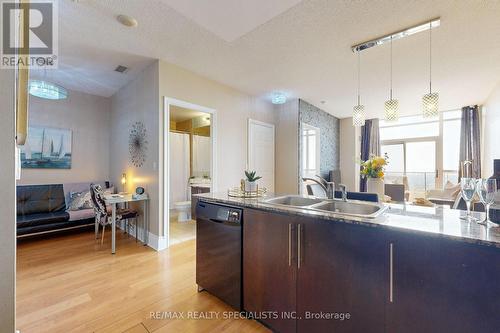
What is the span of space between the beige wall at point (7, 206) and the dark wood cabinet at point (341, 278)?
142cm

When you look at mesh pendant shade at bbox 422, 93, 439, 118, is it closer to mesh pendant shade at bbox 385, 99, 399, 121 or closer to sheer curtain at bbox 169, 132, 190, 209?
mesh pendant shade at bbox 385, 99, 399, 121

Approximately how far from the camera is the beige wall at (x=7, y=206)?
3.03 feet

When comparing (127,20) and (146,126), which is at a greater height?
(127,20)

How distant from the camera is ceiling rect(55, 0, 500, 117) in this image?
6.48 feet

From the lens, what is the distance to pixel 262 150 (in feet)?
15.6

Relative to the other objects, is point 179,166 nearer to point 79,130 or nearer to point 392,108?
point 79,130

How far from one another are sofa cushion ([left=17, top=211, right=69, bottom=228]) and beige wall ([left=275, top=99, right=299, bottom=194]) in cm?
406

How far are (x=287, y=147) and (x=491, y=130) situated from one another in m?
4.19

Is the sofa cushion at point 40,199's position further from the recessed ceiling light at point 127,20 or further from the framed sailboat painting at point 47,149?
the recessed ceiling light at point 127,20

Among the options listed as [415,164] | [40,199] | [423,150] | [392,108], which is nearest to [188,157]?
[40,199]

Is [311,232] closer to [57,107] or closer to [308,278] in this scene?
[308,278]

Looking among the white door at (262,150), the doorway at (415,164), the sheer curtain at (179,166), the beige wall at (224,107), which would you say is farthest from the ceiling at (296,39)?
the doorway at (415,164)

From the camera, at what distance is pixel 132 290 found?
2.05m

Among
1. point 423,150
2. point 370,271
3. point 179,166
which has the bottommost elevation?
point 370,271
